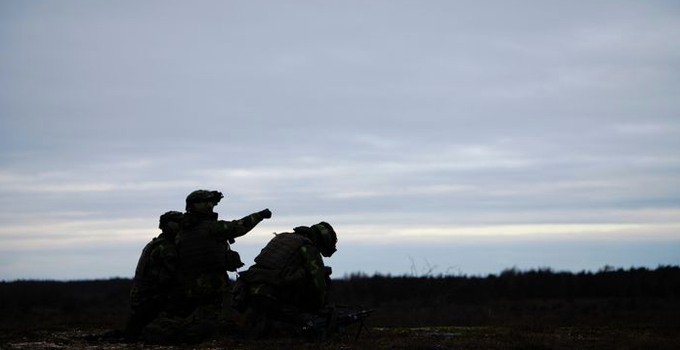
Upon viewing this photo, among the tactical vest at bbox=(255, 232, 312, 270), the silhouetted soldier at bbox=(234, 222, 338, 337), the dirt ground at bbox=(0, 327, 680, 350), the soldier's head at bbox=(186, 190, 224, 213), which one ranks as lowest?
the dirt ground at bbox=(0, 327, 680, 350)

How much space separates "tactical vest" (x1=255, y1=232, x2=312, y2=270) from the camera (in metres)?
16.9

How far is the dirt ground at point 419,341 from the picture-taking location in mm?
15500

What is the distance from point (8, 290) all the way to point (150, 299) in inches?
1054

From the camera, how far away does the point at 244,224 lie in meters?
16.9

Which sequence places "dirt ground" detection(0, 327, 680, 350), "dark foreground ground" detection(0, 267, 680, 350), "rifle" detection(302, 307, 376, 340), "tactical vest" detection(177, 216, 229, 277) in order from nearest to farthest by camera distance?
1. "dirt ground" detection(0, 327, 680, 350)
2. "dark foreground ground" detection(0, 267, 680, 350)
3. "rifle" detection(302, 307, 376, 340)
4. "tactical vest" detection(177, 216, 229, 277)

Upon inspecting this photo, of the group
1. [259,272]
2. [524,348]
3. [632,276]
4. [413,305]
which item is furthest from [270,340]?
[632,276]

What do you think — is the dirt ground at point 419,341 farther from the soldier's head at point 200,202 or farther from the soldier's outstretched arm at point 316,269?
the soldier's head at point 200,202

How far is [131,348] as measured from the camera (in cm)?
1556

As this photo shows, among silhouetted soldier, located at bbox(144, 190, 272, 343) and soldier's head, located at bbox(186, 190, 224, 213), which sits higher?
soldier's head, located at bbox(186, 190, 224, 213)

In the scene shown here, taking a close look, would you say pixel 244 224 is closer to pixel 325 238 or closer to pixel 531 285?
pixel 325 238

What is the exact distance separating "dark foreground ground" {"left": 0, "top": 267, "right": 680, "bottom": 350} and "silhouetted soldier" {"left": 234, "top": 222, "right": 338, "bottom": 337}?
1.95 ft

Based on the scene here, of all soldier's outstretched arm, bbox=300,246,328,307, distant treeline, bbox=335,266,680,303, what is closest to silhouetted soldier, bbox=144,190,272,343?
soldier's outstretched arm, bbox=300,246,328,307

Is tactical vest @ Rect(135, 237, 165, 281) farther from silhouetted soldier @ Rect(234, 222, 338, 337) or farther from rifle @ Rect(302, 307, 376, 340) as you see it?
rifle @ Rect(302, 307, 376, 340)

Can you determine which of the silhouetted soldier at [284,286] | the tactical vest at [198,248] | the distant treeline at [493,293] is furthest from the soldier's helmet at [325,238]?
the distant treeline at [493,293]
